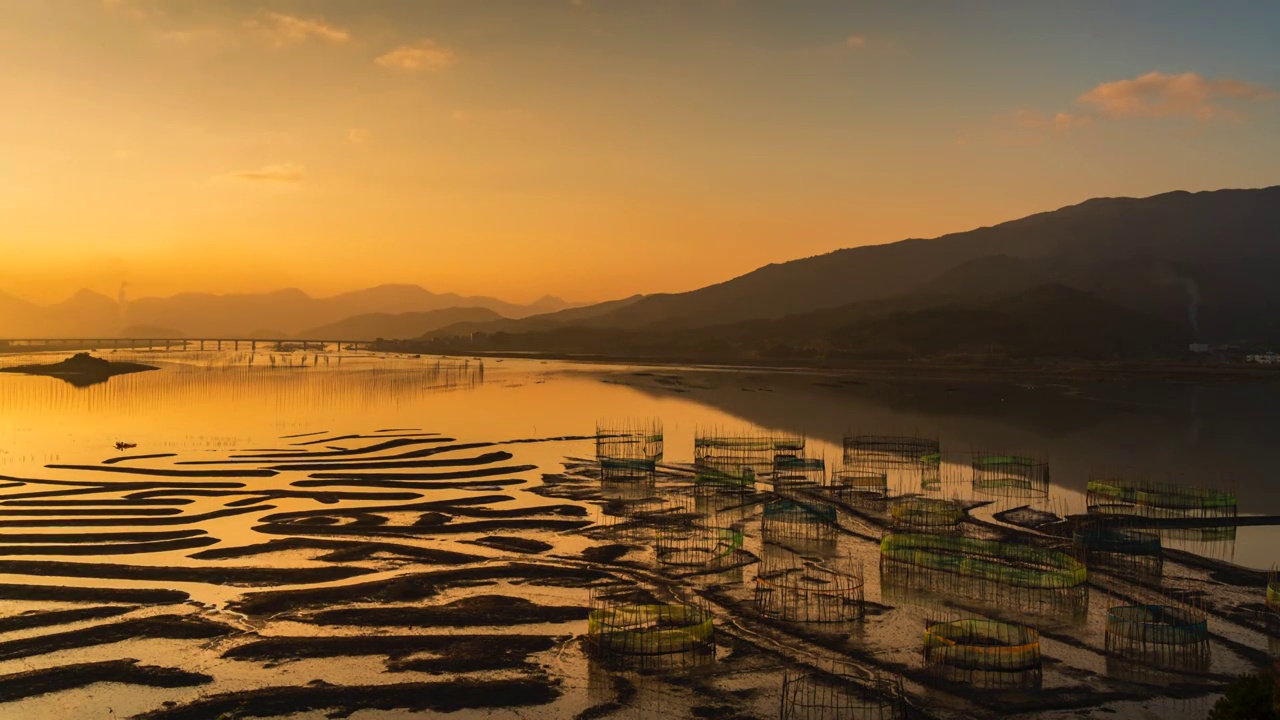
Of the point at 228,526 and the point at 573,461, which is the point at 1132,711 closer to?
the point at 228,526

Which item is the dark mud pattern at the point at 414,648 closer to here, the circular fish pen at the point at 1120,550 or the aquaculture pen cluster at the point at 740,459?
the circular fish pen at the point at 1120,550

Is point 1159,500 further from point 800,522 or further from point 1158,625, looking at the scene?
point 1158,625

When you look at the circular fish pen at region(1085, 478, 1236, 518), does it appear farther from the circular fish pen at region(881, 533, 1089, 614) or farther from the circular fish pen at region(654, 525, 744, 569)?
the circular fish pen at region(654, 525, 744, 569)

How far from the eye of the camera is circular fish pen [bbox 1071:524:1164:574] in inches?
1108

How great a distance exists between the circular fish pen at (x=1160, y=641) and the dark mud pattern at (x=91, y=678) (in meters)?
22.4

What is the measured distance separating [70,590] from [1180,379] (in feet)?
399

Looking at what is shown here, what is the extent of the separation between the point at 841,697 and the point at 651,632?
4.82m

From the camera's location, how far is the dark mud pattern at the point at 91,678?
18.5 m

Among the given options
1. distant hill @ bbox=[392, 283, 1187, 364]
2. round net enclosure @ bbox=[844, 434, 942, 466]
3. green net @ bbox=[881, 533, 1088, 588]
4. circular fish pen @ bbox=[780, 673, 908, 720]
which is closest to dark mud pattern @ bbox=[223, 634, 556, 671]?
circular fish pen @ bbox=[780, 673, 908, 720]

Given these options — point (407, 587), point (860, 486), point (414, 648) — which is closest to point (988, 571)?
point (860, 486)

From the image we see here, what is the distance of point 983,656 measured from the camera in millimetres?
19781

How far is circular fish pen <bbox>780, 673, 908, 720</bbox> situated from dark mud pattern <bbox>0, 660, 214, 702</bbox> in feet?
43.8

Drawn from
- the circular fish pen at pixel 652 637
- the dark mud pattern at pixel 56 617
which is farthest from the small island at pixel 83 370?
the circular fish pen at pixel 652 637

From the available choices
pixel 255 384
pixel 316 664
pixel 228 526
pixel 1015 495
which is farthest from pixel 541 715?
pixel 255 384
